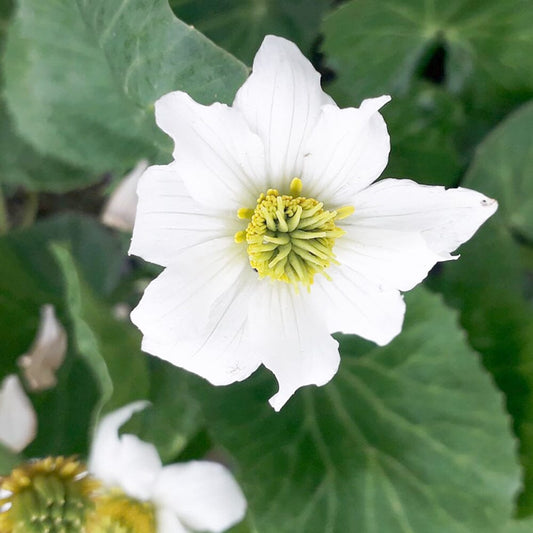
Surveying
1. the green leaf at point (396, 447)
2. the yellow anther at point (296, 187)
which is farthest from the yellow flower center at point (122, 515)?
the yellow anther at point (296, 187)

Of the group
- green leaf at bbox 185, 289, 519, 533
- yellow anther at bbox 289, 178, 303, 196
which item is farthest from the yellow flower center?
Answer: yellow anther at bbox 289, 178, 303, 196

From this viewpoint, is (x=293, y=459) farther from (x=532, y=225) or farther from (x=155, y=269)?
(x=532, y=225)

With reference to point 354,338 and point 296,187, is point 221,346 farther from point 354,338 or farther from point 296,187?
point 354,338

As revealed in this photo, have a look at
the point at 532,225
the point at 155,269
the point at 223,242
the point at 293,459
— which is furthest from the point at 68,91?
the point at 532,225

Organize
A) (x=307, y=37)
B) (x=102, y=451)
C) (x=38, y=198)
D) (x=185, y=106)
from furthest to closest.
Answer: (x=38, y=198)
(x=307, y=37)
(x=102, y=451)
(x=185, y=106)

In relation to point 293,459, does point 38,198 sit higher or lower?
lower

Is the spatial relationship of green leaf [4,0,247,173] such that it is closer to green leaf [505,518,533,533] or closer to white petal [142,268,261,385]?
white petal [142,268,261,385]

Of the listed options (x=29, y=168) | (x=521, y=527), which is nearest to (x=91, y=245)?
(x=29, y=168)
